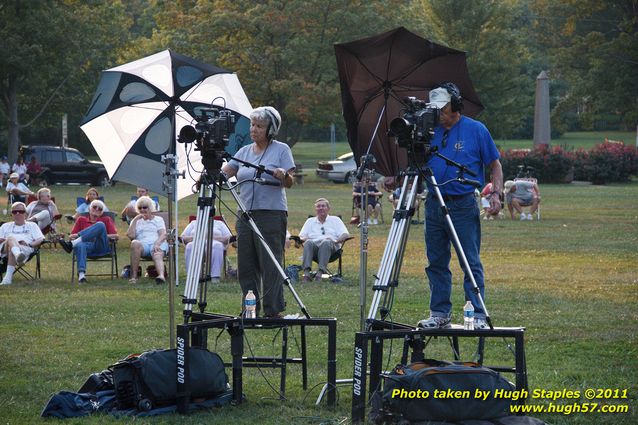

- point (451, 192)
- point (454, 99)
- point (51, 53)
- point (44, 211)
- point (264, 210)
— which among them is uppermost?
point (51, 53)

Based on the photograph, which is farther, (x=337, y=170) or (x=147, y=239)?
(x=337, y=170)

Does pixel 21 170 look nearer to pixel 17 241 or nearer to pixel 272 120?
pixel 17 241

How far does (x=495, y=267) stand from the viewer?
1747 centimetres

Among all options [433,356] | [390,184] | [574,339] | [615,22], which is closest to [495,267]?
[574,339]

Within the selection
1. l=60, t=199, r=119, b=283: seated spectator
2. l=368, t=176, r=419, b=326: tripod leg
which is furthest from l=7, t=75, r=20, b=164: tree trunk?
l=368, t=176, r=419, b=326: tripod leg

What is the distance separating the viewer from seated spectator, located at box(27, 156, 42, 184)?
45.4 metres

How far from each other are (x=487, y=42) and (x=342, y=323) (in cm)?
5077

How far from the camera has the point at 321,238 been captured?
627 inches

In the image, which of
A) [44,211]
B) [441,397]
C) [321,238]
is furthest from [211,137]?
[44,211]

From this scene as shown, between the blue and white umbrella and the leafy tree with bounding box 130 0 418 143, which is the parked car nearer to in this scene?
the leafy tree with bounding box 130 0 418 143

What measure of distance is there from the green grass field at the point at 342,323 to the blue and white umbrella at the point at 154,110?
5.26 ft

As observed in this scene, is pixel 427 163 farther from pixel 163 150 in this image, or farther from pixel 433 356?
pixel 163 150

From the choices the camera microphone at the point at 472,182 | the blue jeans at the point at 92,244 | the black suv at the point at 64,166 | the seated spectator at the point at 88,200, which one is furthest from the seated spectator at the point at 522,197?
the black suv at the point at 64,166

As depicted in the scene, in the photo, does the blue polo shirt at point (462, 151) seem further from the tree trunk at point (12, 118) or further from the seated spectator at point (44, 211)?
the tree trunk at point (12, 118)
